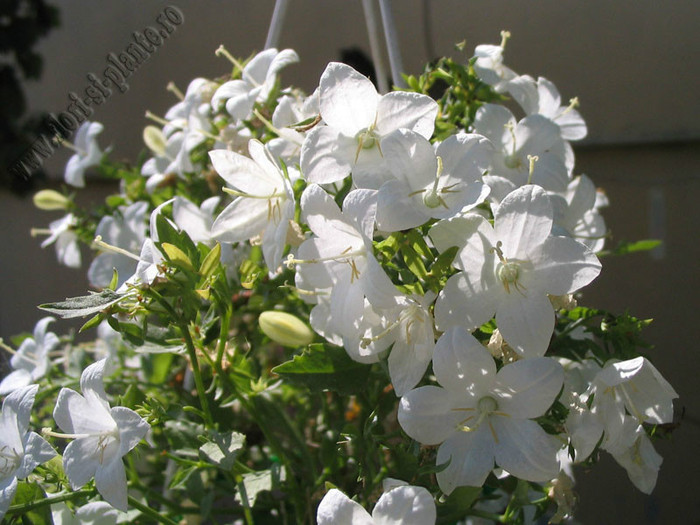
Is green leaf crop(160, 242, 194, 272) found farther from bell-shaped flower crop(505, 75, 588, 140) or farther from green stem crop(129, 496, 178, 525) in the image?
bell-shaped flower crop(505, 75, 588, 140)

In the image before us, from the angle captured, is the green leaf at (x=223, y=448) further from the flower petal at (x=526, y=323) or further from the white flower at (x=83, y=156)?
the white flower at (x=83, y=156)

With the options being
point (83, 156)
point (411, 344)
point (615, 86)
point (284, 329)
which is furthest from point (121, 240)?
point (615, 86)

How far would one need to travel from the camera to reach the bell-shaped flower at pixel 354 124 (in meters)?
0.52

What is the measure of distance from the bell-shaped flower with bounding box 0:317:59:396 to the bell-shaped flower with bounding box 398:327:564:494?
0.49 meters

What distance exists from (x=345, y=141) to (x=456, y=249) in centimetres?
14

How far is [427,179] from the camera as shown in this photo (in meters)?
0.50

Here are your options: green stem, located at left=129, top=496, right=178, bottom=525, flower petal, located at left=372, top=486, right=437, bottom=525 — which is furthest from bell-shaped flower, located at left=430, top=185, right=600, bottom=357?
green stem, located at left=129, top=496, right=178, bottom=525

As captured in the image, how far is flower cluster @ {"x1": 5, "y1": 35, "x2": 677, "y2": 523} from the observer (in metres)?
0.48

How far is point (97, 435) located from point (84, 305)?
0.12 meters

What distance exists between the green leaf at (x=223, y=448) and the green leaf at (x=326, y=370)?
96 millimetres

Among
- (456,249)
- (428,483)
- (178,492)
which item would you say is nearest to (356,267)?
(456,249)

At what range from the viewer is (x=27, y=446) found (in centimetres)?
55

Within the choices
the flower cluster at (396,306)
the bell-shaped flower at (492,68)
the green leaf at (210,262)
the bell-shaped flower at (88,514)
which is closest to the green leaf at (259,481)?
the flower cluster at (396,306)

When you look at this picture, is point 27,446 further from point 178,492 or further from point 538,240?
point 538,240
